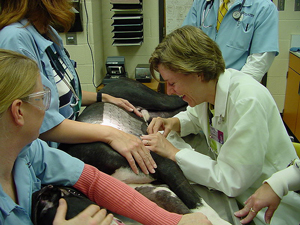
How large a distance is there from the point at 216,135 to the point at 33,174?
83 centimetres

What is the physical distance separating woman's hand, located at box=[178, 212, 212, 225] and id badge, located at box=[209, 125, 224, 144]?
462mm

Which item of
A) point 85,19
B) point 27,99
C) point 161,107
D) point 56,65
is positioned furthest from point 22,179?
point 85,19

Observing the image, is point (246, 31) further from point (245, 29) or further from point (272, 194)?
point (272, 194)

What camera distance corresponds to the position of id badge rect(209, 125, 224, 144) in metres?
1.45

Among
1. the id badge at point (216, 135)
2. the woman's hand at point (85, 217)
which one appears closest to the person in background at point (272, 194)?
the id badge at point (216, 135)

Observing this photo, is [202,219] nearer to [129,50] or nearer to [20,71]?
[20,71]

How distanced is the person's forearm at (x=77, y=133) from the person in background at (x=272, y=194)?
0.63m

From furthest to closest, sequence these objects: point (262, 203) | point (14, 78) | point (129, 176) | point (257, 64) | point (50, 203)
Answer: point (257, 64), point (129, 176), point (262, 203), point (50, 203), point (14, 78)

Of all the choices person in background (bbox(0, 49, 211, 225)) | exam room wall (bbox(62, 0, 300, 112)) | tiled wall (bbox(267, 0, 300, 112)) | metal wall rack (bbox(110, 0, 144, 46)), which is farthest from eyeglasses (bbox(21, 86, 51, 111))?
tiled wall (bbox(267, 0, 300, 112))

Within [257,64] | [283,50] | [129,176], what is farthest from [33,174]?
[283,50]

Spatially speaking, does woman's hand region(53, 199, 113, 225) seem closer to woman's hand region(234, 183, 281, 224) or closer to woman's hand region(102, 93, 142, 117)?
woman's hand region(234, 183, 281, 224)

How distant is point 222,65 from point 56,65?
79cm

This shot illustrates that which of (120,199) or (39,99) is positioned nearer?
(39,99)

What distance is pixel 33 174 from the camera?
111cm
